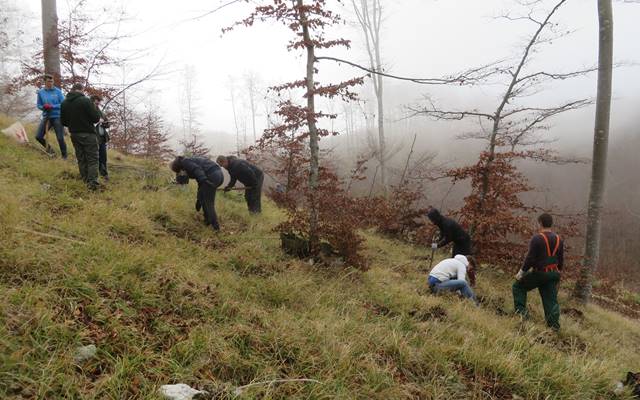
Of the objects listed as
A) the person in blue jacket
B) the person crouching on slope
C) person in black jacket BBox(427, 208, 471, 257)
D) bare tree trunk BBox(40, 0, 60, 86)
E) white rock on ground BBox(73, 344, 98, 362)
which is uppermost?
bare tree trunk BBox(40, 0, 60, 86)

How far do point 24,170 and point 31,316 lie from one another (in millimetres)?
4915

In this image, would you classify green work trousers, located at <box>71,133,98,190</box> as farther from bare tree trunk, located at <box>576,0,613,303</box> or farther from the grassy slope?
bare tree trunk, located at <box>576,0,613,303</box>

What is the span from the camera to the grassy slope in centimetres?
227

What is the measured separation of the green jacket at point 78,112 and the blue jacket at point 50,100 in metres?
1.92

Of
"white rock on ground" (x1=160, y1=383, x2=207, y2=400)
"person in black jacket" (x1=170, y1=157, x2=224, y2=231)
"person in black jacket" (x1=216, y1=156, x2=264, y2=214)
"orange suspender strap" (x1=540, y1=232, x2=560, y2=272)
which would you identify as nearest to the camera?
"white rock on ground" (x1=160, y1=383, x2=207, y2=400)

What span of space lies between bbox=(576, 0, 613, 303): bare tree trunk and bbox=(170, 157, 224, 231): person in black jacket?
760cm

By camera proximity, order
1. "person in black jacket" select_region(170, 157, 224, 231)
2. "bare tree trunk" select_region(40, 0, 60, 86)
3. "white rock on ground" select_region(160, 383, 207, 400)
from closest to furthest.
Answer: "white rock on ground" select_region(160, 383, 207, 400) < "person in black jacket" select_region(170, 157, 224, 231) < "bare tree trunk" select_region(40, 0, 60, 86)

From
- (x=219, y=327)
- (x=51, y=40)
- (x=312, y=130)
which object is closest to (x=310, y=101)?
(x=312, y=130)

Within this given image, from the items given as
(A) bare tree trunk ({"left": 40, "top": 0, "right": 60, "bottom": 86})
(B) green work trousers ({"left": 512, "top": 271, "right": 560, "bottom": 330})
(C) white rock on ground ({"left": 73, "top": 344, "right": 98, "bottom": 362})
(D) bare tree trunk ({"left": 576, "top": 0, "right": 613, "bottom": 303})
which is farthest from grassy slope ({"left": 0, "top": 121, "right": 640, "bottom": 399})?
(A) bare tree trunk ({"left": 40, "top": 0, "right": 60, "bottom": 86})

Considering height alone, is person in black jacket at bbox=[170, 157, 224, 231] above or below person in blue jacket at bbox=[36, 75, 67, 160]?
below

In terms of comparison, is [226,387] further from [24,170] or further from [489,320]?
[24,170]

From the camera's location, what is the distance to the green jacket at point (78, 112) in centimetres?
552

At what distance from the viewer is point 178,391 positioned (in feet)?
6.92

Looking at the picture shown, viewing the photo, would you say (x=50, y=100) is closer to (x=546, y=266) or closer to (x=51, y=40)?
(x=51, y=40)
